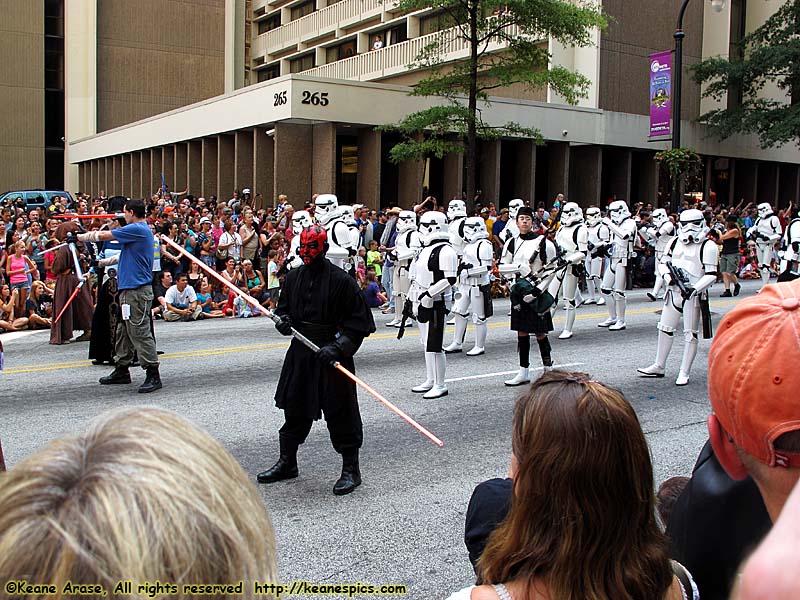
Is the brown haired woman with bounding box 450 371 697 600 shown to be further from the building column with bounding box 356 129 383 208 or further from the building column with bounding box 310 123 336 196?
the building column with bounding box 356 129 383 208

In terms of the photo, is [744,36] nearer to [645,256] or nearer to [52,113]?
[645,256]

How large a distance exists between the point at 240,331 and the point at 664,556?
12.4 meters

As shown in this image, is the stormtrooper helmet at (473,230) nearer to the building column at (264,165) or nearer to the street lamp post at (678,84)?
the street lamp post at (678,84)

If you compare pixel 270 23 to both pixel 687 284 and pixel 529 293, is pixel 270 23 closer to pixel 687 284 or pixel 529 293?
pixel 529 293

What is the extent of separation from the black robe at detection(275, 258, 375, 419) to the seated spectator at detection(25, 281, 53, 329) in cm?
919

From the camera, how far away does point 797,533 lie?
0.75 m

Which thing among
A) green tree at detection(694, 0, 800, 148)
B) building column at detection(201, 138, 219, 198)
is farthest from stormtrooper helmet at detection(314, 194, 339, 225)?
green tree at detection(694, 0, 800, 148)

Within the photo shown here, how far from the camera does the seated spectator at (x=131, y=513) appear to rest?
44.1 inches

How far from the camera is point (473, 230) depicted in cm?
1165

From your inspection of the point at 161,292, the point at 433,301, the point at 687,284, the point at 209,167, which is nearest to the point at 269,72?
the point at 209,167

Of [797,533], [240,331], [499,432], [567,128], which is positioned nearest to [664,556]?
[797,533]

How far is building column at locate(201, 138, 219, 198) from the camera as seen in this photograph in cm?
3251

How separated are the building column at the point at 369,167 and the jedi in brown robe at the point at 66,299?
15.3 meters

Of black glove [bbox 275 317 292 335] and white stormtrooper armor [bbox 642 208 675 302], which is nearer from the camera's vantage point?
black glove [bbox 275 317 292 335]
